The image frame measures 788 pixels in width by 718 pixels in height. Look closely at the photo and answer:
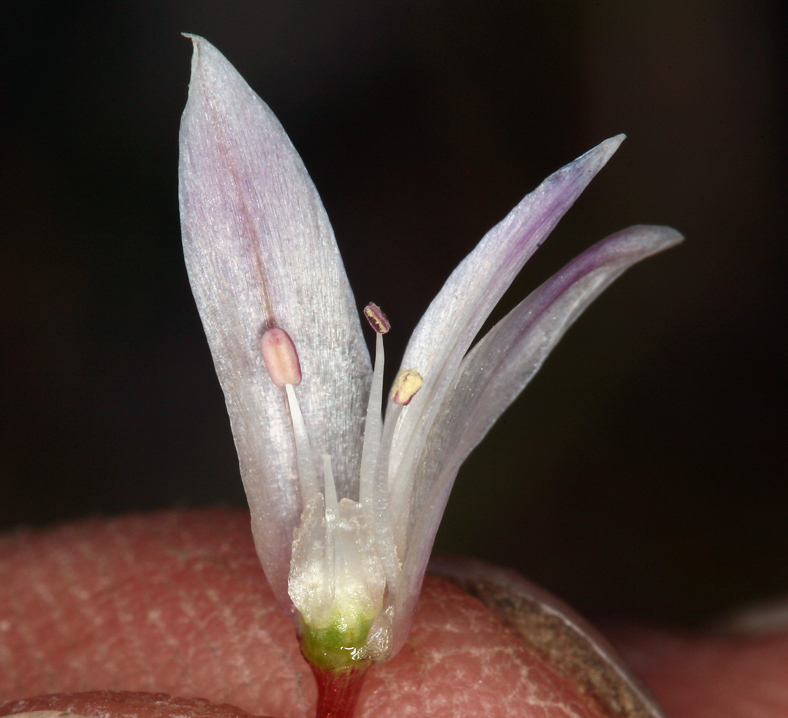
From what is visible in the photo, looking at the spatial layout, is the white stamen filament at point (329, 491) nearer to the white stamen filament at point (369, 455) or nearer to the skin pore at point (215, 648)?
the white stamen filament at point (369, 455)

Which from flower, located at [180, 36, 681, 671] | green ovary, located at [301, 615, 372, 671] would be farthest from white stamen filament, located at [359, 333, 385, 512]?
green ovary, located at [301, 615, 372, 671]

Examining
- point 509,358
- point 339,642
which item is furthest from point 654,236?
point 339,642

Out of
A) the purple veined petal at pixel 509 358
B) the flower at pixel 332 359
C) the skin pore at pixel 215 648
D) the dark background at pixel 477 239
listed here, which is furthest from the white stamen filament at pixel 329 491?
the dark background at pixel 477 239

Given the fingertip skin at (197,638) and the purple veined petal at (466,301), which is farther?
the fingertip skin at (197,638)

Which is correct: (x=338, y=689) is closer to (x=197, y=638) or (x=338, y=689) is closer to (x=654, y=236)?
(x=197, y=638)

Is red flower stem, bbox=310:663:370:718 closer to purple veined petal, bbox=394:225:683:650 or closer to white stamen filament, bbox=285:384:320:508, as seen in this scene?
purple veined petal, bbox=394:225:683:650

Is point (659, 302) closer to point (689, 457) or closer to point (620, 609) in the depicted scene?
point (689, 457)
